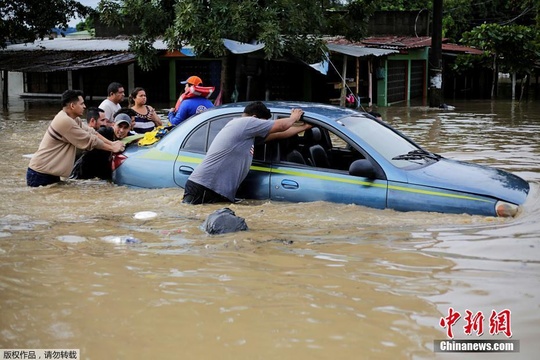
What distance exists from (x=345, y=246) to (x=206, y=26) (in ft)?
37.9

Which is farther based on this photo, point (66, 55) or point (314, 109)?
point (66, 55)

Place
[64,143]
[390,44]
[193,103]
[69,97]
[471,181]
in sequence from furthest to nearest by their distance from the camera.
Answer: [390,44]
[193,103]
[64,143]
[69,97]
[471,181]

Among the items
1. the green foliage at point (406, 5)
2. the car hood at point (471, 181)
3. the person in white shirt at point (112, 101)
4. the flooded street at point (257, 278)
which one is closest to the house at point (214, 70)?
the green foliage at point (406, 5)

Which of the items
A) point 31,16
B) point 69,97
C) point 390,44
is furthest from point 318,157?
point 31,16

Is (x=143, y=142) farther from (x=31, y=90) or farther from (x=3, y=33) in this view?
(x=31, y=90)

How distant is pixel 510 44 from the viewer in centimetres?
2911

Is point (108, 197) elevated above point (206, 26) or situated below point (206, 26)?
below

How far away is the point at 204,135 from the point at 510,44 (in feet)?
77.7

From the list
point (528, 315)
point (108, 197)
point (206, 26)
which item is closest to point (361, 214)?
point (528, 315)

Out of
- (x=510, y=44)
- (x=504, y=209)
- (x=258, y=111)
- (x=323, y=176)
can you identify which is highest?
(x=510, y=44)

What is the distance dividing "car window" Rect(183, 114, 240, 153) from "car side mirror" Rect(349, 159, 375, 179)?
5.24ft

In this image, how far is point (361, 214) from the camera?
23.2 feet

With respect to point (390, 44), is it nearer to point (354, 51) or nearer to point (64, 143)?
point (354, 51)

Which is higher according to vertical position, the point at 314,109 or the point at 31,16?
the point at 31,16
